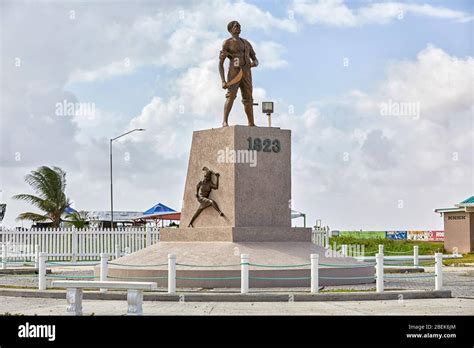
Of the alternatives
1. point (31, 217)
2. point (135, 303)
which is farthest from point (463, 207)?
point (135, 303)

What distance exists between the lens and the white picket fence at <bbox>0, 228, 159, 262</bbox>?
3728 cm

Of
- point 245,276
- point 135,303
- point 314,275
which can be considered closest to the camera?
point 135,303

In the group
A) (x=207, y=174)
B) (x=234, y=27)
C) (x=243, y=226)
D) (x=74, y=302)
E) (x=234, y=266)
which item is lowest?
(x=74, y=302)

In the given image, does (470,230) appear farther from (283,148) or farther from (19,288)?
(19,288)

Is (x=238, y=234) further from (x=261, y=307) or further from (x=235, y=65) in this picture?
(x=261, y=307)

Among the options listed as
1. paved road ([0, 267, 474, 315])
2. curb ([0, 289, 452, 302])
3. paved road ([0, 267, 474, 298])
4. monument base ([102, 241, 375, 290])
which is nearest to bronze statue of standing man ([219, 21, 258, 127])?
monument base ([102, 241, 375, 290])

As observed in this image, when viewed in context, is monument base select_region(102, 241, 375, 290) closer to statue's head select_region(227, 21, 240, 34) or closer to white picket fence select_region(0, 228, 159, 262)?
statue's head select_region(227, 21, 240, 34)

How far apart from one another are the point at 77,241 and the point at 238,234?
55.7 feet

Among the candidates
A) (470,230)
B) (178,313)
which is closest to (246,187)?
(178,313)

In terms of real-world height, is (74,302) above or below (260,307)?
above

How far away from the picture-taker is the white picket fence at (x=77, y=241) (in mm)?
37281

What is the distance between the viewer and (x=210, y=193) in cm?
2309

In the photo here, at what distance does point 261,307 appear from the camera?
53.1ft
